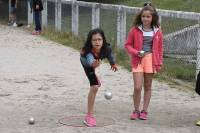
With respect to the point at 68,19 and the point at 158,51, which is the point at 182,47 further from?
the point at 68,19

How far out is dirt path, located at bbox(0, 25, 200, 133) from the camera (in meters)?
7.53

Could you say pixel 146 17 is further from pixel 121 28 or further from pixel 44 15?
pixel 44 15

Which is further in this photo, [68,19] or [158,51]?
[68,19]

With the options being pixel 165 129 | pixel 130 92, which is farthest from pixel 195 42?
pixel 165 129

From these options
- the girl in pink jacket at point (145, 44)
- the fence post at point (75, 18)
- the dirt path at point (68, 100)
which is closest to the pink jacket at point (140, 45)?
the girl in pink jacket at point (145, 44)

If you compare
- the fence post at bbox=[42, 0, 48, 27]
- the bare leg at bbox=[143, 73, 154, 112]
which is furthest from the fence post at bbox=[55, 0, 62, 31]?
the bare leg at bbox=[143, 73, 154, 112]

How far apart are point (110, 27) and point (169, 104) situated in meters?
6.85

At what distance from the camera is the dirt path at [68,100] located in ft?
24.7

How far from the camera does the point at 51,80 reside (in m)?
11.1

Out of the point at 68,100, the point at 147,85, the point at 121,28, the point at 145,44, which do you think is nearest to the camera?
the point at 145,44

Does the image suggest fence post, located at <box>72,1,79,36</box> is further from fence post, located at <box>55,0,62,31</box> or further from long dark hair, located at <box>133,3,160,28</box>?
long dark hair, located at <box>133,3,160,28</box>

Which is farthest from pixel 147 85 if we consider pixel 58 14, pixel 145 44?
pixel 58 14

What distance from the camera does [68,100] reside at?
9.27 meters

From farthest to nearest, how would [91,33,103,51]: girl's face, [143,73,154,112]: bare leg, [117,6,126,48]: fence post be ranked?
[117,6,126,48]: fence post < [143,73,154,112]: bare leg < [91,33,103,51]: girl's face
